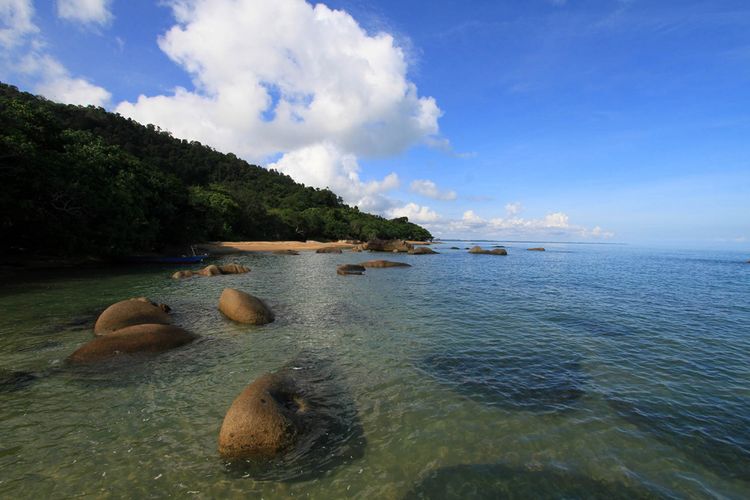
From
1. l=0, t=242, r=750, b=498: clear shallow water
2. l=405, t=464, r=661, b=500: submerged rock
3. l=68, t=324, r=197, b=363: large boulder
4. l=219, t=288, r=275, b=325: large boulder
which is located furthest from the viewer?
l=219, t=288, r=275, b=325: large boulder

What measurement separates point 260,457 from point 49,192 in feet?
108

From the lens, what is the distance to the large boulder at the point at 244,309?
15406 mm

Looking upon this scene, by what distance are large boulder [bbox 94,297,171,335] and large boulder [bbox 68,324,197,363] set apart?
6.28ft

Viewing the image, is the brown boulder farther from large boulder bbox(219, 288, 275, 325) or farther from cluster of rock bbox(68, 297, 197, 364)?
large boulder bbox(219, 288, 275, 325)

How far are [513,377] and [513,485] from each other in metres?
4.68

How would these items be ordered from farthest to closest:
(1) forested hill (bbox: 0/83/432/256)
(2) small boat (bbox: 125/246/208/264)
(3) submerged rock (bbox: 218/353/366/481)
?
(2) small boat (bbox: 125/246/208/264) → (1) forested hill (bbox: 0/83/432/256) → (3) submerged rock (bbox: 218/353/366/481)

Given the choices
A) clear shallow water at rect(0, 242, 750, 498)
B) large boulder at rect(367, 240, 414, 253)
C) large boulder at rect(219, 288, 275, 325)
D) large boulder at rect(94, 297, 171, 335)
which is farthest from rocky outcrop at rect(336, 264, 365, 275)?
large boulder at rect(367, 240, 414, 253)

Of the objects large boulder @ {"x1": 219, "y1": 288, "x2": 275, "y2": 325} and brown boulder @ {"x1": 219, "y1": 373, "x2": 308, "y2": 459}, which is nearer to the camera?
brown boulder @ {"x1": 219, "y1": 373, "x2": 308, "y2": 459}

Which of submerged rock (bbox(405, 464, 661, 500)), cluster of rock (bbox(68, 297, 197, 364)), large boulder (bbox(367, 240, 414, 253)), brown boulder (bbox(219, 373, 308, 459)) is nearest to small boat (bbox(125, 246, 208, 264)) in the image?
cluster of rock (bbox(68, 297, 197, 364))

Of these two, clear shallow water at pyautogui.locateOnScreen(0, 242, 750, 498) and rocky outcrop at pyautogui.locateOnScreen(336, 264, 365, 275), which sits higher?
rocky outcrop at pyautogui.locateOnScreen(336, 264, 365, 275)

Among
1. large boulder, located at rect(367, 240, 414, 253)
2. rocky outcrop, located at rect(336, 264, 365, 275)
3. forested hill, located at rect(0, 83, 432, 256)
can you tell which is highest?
forested hill, located at rect(0, 83, 432, 256)

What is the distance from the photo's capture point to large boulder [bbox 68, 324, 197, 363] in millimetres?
10391

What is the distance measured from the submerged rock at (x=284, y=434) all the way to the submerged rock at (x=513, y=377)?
3447 mm

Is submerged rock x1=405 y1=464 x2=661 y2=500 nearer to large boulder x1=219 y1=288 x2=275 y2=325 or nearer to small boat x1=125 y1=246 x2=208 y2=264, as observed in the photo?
large boulder x1=219 y1=288 x2=275 y2=325
